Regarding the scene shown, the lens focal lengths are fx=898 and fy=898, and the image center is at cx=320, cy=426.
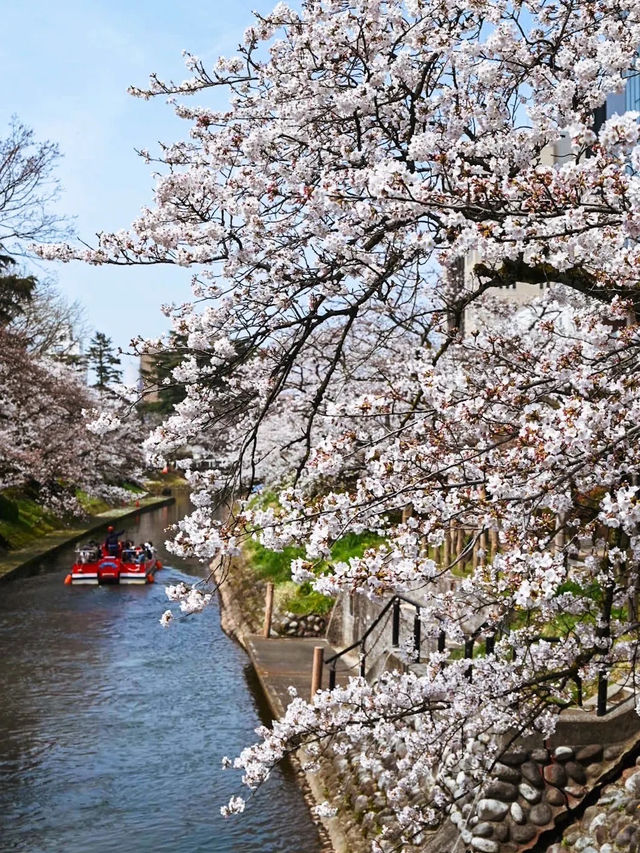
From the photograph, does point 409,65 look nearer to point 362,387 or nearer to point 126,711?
point 126,711

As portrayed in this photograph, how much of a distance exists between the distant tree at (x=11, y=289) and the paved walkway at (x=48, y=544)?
8.34m

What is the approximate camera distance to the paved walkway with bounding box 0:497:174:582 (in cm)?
2736

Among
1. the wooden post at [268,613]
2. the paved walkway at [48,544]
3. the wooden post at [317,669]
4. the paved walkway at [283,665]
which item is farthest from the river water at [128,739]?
the paved walkway at [48,544]

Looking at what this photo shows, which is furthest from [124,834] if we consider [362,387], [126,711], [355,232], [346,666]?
[362,387]

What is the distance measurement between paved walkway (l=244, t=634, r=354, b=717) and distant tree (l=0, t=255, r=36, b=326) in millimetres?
20085

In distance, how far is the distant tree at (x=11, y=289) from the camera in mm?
33544

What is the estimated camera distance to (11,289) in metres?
34.3

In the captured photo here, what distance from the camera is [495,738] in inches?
303

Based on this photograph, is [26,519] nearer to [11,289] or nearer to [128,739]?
[11,289]

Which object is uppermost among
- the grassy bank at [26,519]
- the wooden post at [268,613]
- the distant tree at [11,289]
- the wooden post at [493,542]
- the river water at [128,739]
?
the distant tree at [11,289]

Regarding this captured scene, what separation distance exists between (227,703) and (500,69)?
10.8 metres

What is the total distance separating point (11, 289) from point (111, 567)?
13.7 metres

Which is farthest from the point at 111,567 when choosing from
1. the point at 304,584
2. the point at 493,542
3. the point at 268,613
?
the point at 493,542

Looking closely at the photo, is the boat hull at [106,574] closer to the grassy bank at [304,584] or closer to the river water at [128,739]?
the river water at [128,739]
